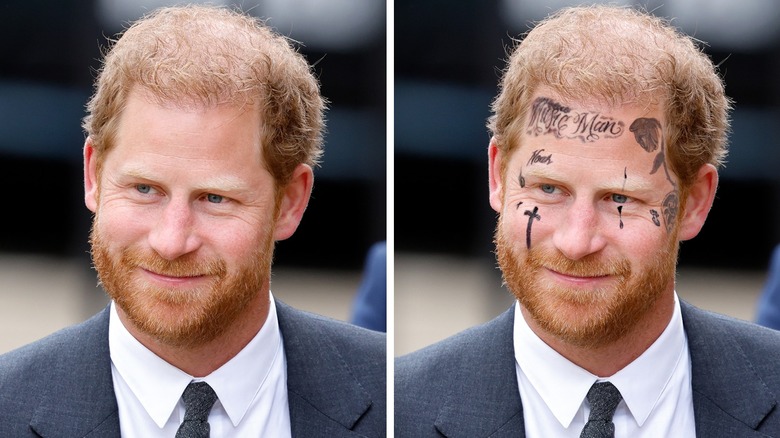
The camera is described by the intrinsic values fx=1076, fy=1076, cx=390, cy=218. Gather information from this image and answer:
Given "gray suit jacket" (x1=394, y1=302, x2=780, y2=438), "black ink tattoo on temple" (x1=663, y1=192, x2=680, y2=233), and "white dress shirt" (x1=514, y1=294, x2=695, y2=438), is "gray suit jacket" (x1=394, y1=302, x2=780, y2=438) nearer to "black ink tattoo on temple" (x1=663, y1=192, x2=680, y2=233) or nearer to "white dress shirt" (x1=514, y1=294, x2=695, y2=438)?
"white dress shirt" (x1=514, y1=294, x2=695, y2=438)

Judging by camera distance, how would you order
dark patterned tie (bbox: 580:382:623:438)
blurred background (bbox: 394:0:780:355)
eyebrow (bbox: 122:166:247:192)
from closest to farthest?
eyebrow (bbox: 122:166:247:192) → dark patterned tie (bbox: 580:382:623:438) → blurred background (bbox: 394:0:780:355)

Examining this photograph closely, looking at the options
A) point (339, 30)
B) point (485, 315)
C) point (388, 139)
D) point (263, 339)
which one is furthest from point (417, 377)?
point (339, 30)

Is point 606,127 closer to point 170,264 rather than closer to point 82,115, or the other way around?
point 170,264

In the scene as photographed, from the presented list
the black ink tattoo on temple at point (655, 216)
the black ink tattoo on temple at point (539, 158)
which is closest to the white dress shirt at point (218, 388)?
the black ink tattoo on temple at point (539, 158)

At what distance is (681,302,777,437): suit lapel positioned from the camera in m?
2.76

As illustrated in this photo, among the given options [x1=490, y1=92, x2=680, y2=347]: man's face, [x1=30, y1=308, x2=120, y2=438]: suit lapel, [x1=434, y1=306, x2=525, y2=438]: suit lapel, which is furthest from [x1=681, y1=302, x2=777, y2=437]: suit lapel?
[x1=30, y1=308, x2=120, y2=438]: suit lapel

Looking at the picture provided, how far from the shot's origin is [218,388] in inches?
110

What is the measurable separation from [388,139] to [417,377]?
0.66 meters

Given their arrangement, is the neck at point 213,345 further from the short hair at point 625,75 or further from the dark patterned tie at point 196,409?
the short hair at point 625,75

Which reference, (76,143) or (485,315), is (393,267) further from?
(76,143)

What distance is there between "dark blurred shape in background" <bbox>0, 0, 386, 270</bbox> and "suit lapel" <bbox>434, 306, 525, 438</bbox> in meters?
0.41

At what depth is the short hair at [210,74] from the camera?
2656mm

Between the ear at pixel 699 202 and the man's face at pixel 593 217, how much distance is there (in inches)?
2.0

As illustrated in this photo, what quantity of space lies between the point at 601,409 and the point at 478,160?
2.42 feet
